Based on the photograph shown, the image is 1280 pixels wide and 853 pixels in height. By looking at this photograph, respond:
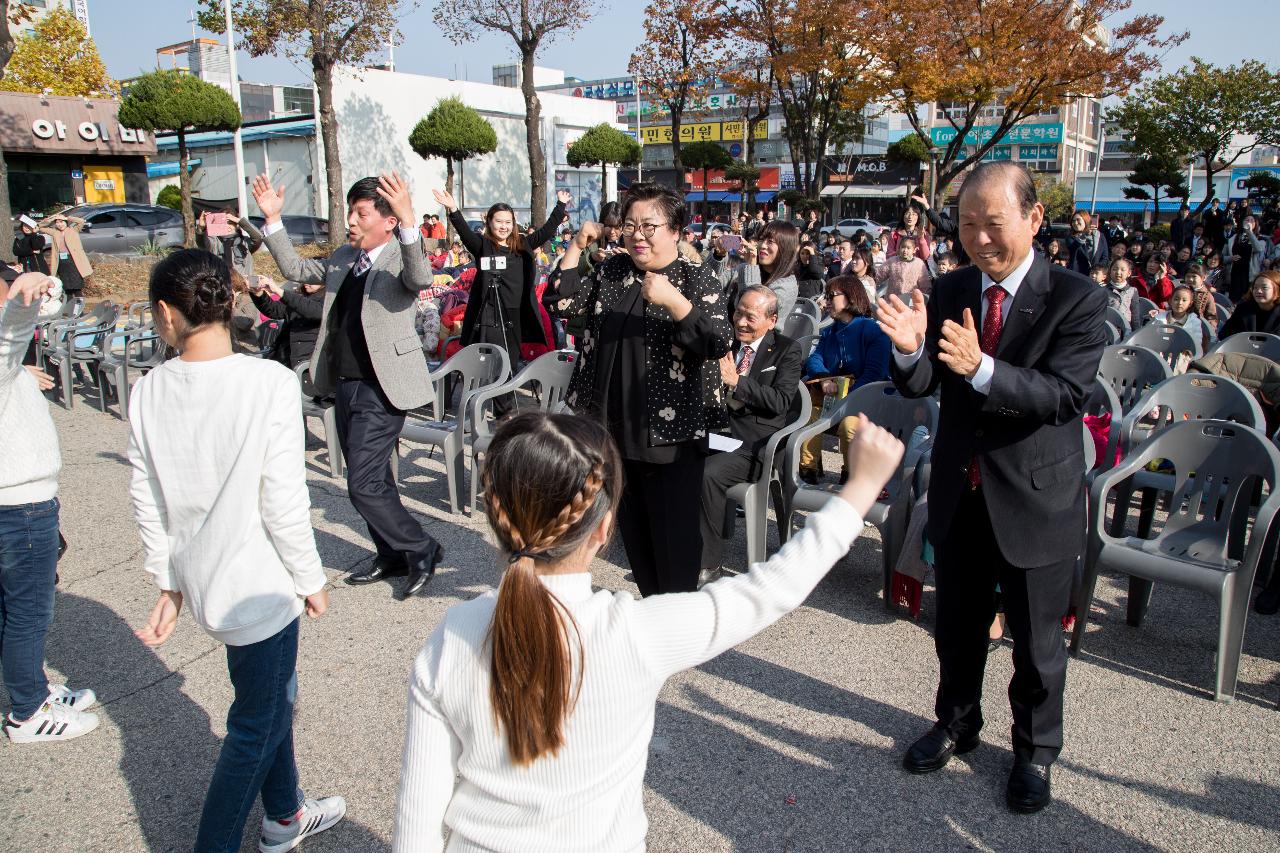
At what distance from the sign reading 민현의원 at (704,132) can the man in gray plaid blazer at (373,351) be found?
153 ft

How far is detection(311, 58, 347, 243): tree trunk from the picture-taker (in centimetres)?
1883

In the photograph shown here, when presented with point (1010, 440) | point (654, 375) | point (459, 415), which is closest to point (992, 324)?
point (1010, 440)

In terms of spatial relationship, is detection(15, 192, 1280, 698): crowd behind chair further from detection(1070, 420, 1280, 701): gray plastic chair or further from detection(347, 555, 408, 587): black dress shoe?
detection(347, 555, 408, 587): black dress shoe

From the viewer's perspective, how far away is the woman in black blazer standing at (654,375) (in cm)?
304

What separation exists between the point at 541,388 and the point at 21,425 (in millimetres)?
3330

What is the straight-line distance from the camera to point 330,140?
1933 cm

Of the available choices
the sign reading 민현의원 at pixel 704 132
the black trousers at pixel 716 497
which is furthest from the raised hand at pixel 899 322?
the sign reading 민현의원 at pixel 704 132

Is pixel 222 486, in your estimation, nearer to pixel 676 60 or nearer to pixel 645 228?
pixel 645 228

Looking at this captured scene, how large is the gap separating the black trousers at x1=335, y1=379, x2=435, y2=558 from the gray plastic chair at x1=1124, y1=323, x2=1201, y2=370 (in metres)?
5.41

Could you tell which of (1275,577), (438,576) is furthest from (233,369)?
(1275,577)

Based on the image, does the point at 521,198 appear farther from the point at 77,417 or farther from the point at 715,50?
the point at 77,417

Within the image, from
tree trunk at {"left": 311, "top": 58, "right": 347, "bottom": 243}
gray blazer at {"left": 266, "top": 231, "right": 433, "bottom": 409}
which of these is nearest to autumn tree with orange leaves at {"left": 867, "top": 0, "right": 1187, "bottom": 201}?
tree trunk at {"left": 311, "top": 58, "right": 347, "bottom": 243}

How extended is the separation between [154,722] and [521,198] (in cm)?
3578

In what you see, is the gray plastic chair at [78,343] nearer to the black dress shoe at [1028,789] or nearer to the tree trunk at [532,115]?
the black dress shoe at [1028,789]
